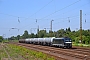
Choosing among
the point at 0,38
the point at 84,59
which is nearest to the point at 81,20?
the point at 84,59

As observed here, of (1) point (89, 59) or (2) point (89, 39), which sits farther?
(2) point (89, 39)

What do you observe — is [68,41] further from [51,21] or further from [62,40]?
[51,21]

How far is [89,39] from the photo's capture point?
6444 centimetres

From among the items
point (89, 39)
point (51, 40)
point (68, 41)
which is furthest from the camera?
point (89, 39)

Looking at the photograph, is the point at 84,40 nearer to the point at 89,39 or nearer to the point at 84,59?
the point at 89,39

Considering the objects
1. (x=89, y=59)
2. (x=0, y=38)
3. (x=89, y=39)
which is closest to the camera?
(x=89, y=59)

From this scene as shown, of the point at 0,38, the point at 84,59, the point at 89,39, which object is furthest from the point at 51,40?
the point at 0,38

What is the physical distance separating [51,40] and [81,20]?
9752 millimetres

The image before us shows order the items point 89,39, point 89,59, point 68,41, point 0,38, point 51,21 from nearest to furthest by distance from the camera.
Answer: point 89,59
point 68,41
point 89,39
point 51,21
point 0,38

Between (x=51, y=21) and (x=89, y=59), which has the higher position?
(x=51, y=21)

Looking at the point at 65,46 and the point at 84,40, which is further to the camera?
the point at 84,40

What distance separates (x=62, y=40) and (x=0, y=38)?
120433mm

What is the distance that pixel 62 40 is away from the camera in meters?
44.0

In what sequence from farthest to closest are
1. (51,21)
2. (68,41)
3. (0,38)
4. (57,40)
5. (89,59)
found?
(0,38) → (51,21) → (57,40) → (68,41) → (89,59)
